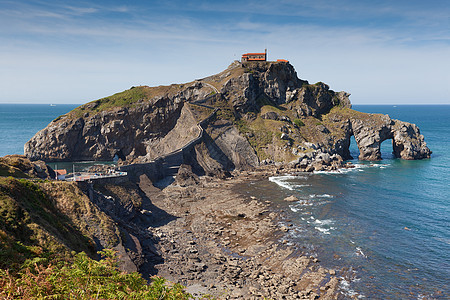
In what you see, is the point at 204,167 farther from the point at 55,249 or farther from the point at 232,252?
the point at 55,249

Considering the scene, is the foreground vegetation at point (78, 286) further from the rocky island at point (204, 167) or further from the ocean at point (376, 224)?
the ocean at point (376, 224)

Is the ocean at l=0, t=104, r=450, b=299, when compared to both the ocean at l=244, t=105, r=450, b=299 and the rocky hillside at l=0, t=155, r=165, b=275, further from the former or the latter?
the rocky hillside at l=0, t=155, r=165, b=275

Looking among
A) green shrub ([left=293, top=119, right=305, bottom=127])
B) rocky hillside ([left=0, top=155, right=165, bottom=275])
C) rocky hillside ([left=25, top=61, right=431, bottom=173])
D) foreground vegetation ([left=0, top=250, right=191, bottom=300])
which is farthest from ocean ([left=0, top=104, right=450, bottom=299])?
foreground vegetation ([left=0, top=250, right=191, bottom=300])

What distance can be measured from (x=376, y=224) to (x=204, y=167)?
54.6 metres

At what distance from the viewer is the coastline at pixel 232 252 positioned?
134ft

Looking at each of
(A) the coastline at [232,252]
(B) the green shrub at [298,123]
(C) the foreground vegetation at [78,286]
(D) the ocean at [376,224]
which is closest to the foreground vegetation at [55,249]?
(C) the foreground vegetation at [78,286]

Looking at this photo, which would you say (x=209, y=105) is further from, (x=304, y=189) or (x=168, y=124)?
(x=304, y=189)

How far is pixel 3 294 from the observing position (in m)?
15.1

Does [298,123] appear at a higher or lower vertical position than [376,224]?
higher

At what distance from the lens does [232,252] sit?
51312 mm

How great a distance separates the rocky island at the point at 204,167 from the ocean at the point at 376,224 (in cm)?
415

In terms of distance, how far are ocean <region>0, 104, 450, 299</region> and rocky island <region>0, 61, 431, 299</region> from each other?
415 centimetres

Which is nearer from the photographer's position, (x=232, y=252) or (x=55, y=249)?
(x=55, y=249)

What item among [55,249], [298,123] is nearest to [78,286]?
[55,249]
